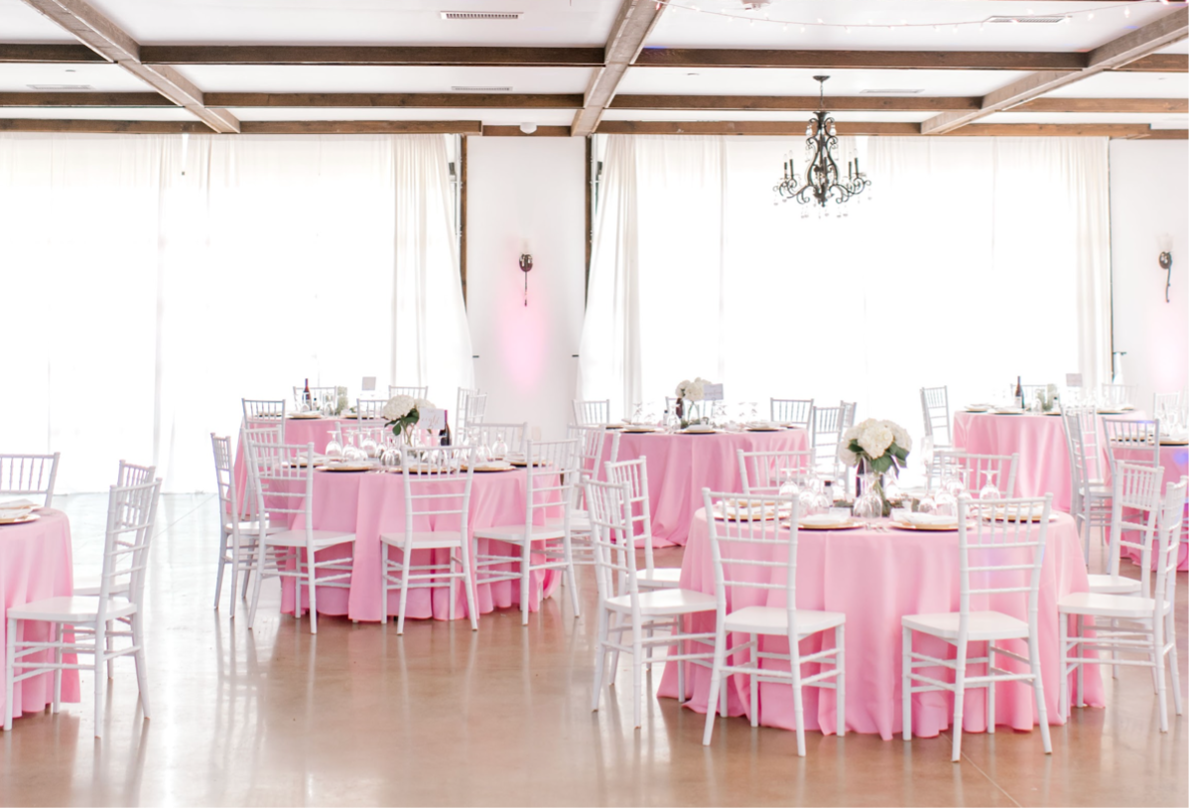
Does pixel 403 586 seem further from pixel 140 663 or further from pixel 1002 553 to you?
pixel 1002 553

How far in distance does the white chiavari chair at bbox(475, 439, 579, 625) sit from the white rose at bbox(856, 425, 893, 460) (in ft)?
6.46

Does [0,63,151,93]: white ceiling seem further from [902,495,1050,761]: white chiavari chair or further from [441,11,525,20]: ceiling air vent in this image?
[902,495,1050,761]: white chiavari chair

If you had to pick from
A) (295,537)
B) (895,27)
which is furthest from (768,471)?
(895,27)

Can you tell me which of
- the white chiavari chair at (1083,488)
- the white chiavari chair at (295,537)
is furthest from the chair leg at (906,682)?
the white chiavari chair at (1083,488)

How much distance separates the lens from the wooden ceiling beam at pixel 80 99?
35.2 feet

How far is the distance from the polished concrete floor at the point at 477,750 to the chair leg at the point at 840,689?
6 cm

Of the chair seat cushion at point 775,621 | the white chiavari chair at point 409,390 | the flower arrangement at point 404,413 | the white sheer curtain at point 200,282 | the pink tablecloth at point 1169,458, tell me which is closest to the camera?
the chair seat cushion at point 775,621

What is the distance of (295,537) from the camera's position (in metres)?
6.41

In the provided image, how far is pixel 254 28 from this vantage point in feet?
27.9

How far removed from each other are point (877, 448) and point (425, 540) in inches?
103

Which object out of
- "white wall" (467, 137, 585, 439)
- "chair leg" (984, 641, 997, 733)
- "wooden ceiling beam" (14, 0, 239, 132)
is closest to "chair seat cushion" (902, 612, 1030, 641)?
"chair leg" (984, 641, 997, 733)

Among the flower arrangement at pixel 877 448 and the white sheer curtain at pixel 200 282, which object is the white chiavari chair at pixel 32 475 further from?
the flower arrangement at pixel 877 448

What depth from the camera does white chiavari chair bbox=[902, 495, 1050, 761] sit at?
425 cm

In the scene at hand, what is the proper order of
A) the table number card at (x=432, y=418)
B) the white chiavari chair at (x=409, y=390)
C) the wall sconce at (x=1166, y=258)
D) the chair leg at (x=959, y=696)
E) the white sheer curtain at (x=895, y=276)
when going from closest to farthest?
the chair leg at (x=959, y=696)
the table number card at (x=432, y=418)
the white chiavari chair at (x=409, y=390)
the white sheer curtain at (x=895, y=276)
the wall sconce at (x=1166, y=258)
